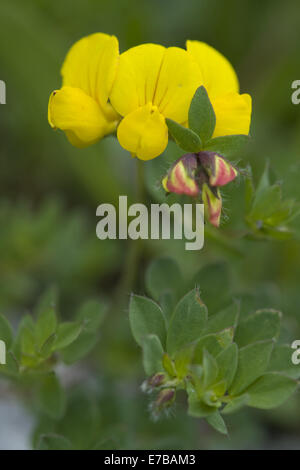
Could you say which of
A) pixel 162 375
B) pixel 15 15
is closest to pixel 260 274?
pixel 162 375

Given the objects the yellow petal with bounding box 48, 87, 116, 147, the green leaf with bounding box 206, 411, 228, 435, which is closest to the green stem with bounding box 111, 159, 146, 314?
the yellow petal with bounding box 48, 87, 116, 147

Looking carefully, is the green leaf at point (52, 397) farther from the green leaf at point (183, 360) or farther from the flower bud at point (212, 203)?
the flower bud at point (212, 203)

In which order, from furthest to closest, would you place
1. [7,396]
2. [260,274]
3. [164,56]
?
1. [260,274]
2. [7,396]
3. [164,56]

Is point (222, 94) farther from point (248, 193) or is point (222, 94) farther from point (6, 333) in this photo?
point (6, 333)

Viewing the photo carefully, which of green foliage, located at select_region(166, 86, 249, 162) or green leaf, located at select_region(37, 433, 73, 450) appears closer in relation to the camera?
green foliage, located at select_region(166, 86, 249, 162)

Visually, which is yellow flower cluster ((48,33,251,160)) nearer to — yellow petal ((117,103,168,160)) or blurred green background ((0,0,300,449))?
yellow petal ((117,103,168,160))

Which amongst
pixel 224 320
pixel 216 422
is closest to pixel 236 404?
pixel 216 422

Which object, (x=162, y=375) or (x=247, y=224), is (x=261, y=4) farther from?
(x=162, y=375)
